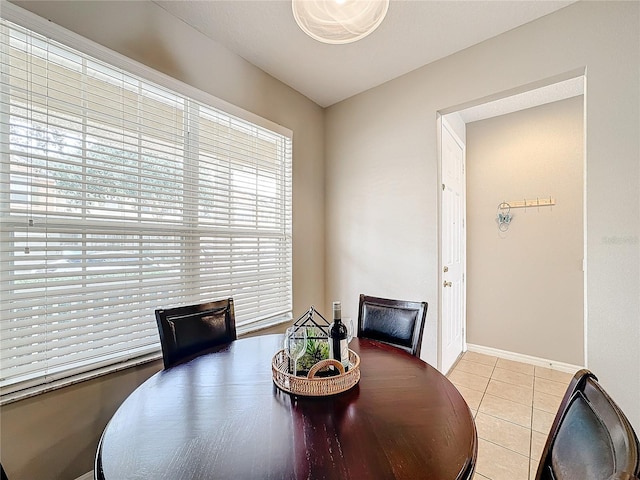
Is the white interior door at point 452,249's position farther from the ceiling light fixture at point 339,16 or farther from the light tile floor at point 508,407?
the ceiling light fixture at point 339,16

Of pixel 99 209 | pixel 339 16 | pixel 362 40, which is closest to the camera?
pixel 339 16

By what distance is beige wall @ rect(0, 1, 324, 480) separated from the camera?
132cm

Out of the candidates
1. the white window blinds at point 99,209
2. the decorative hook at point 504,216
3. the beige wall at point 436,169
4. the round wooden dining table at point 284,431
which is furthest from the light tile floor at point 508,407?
the white window blinds at point 99,209

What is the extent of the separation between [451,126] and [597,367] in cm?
218

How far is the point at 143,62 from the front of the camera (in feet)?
5.65

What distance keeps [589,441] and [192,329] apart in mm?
1623

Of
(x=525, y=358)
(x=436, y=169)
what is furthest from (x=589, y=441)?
(x=525, y=358)

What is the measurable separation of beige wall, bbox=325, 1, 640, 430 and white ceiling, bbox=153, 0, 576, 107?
0.14m

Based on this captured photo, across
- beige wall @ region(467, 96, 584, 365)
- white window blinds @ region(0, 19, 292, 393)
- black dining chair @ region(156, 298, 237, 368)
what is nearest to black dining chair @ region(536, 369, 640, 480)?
black dining chair @ region(156, 298, 237, 368)

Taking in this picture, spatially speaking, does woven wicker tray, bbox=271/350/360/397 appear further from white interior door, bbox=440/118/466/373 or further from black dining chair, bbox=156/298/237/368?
white interior door, bbox=440/118/466/373

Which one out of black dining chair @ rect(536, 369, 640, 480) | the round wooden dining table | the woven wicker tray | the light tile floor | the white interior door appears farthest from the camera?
the white interior door

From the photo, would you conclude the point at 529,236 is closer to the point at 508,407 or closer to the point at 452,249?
the point at 452,249

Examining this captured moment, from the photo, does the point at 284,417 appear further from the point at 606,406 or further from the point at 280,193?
the point at 280,193

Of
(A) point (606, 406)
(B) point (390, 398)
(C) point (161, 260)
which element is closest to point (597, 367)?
(A) point (606, 406)
